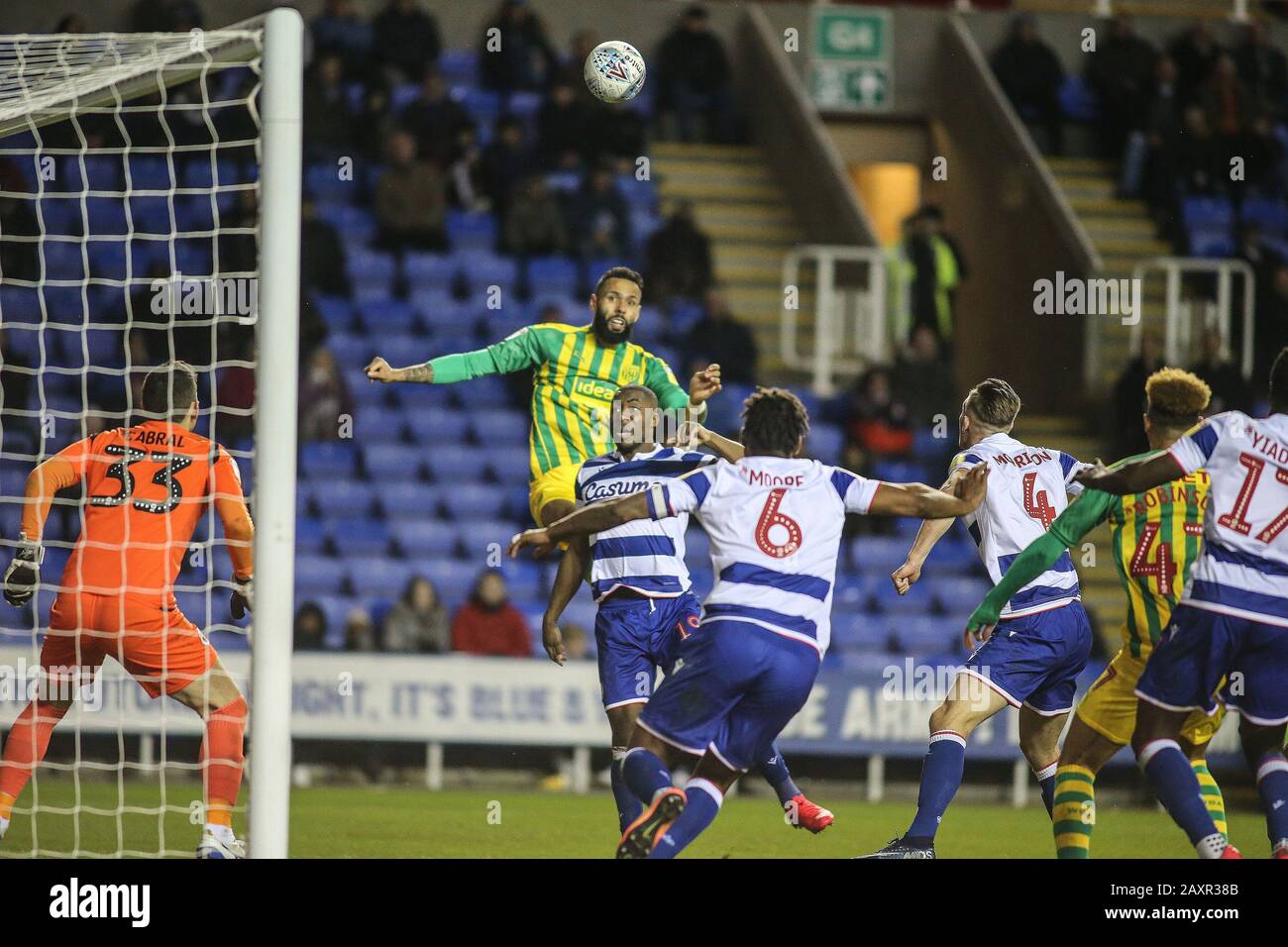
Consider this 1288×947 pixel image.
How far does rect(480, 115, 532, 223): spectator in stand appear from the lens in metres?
14.0

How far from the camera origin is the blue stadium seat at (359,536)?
501 inches

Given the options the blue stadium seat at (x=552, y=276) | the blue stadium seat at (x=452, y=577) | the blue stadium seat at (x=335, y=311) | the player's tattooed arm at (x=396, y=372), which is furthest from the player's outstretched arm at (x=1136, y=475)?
the blue stadium seat at (x=335, y=311)

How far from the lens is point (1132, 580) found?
6.73 m

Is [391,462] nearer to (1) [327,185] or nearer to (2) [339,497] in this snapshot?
(2) [339,497]

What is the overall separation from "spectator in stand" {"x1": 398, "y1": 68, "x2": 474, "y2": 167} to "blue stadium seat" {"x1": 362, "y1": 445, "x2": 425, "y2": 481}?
8.39 ft

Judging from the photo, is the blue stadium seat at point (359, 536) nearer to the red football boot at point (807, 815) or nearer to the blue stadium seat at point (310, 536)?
the blue stadium seat at point (310, 536)

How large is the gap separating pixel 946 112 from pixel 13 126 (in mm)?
10454

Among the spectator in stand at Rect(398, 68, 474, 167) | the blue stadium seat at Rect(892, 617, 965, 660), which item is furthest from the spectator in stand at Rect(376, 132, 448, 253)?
the blue stadium seat at Rect(892, 617, 965, 660)

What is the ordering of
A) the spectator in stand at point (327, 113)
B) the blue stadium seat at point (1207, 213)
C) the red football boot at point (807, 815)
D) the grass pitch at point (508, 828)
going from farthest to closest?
the blue stadium seat at point (1207, 213) < the spectator in stand at point (327, 113) < the grass pitch at point (508, 828) < the red football boot at point (807, 815)

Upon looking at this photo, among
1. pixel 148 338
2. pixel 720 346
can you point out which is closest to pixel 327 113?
pixel 148 338

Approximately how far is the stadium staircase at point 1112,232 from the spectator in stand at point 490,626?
5.80 meters

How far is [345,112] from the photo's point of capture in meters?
14.0
